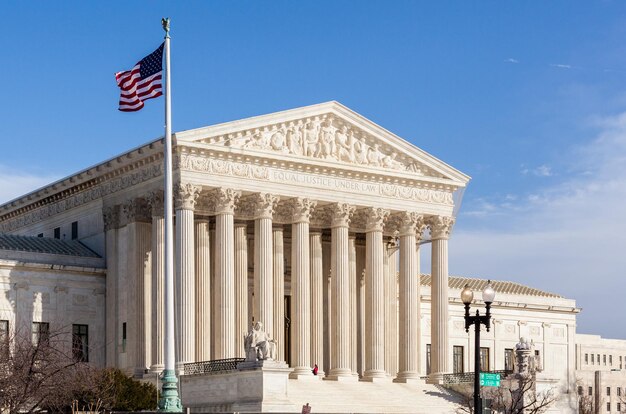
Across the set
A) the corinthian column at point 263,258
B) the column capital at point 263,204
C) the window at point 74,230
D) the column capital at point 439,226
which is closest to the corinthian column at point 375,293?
the column capital at point 439,226

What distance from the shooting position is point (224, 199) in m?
75.4

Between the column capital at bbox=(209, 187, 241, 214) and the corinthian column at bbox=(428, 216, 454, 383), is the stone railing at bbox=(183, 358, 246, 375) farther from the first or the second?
the corinthian column at bbox=(428, 216, 454, 383)

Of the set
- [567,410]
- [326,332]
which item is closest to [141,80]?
[326,332]

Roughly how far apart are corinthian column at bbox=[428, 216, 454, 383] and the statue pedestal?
17902mm

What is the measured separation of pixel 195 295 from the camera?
76.4 meters

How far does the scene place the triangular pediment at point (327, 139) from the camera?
75812 mm

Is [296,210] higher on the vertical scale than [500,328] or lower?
higher

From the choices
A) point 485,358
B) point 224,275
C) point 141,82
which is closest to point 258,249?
point 224,275

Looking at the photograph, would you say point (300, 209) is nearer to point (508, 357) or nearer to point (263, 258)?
point (263, 258)

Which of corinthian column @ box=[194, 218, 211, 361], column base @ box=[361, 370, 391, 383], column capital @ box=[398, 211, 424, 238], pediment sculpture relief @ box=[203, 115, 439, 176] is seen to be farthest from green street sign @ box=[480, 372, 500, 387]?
column capital @ box=[398, 211, 424, 238]

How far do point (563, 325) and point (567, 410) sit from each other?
27269mm

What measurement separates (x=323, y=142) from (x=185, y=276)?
42.5 feet

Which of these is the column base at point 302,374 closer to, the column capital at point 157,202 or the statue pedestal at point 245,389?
the statue pedestal at point 245,389

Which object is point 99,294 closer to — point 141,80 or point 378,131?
point 378,131
